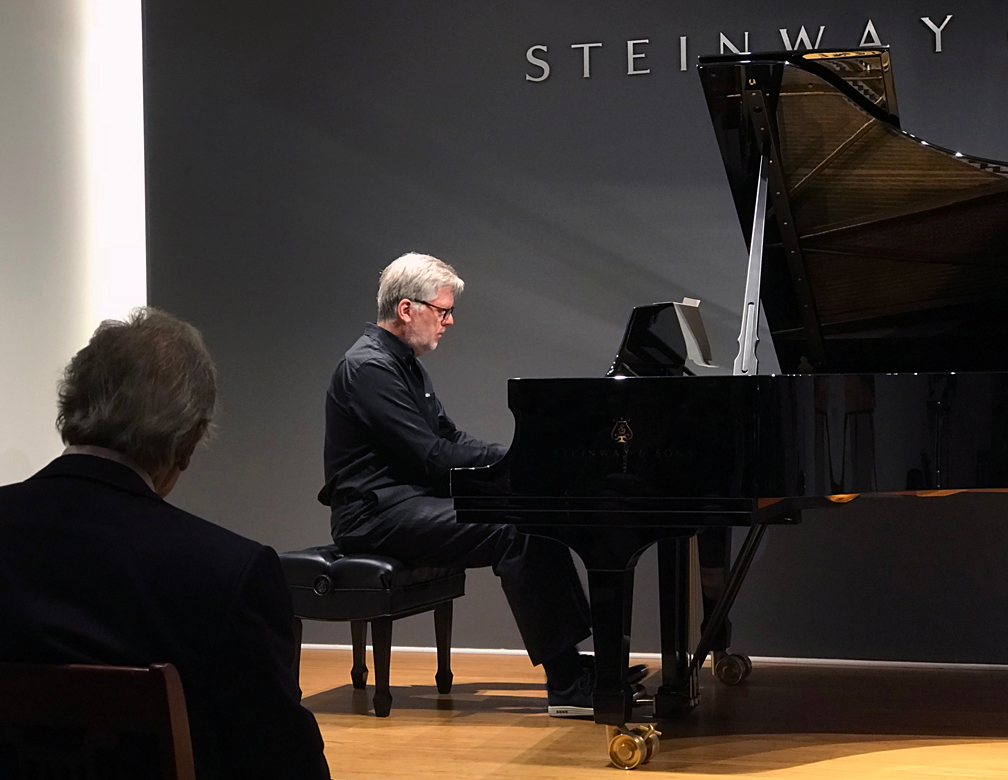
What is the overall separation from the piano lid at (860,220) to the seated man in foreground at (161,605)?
2088 millimetres

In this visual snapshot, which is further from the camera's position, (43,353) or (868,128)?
(43,353)

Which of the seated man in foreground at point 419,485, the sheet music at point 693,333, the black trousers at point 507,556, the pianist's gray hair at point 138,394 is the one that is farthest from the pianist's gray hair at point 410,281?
the pianist's gray hair at point 138,394

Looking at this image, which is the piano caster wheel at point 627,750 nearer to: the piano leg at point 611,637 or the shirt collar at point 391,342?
the piano leg at point 611,637

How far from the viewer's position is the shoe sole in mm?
3492

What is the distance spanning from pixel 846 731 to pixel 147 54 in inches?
146

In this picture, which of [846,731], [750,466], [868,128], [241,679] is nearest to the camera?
[241,679]

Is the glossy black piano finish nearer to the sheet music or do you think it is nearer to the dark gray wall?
the sheet music

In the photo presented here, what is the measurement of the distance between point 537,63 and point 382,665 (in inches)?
90.2

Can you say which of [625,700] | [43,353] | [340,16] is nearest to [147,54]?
[340,16]

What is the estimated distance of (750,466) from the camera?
279 cm

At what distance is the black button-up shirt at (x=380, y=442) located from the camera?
3711 mm

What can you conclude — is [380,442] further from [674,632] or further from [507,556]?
[674,632]

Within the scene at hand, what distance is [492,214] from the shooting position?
4.67m

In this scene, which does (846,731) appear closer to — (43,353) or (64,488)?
(64,488)
